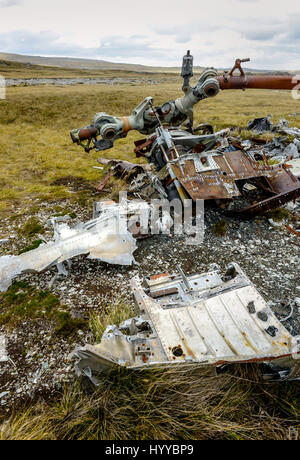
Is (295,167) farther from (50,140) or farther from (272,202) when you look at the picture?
(50,140)

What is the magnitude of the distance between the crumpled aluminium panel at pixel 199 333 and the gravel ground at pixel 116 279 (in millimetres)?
890

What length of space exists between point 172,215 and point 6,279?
3.42 m

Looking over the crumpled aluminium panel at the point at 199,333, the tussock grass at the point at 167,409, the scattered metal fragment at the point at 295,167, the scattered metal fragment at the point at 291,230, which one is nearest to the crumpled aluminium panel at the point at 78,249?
the crumpled aluminium panel at the point at 199,333

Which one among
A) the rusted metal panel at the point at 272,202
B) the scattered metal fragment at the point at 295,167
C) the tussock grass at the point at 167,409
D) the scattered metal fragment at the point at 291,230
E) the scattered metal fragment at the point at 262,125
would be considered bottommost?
the tussock grass at the point at 167,409

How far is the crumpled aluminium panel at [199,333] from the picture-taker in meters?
2.72

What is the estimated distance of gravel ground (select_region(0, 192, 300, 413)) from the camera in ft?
11.2

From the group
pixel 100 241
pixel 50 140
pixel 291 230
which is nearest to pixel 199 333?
pixel 100 241

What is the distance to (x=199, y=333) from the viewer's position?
3.12m

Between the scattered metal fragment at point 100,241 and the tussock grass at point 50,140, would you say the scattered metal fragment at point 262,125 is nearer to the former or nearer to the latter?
the tussock grass at point 50,140

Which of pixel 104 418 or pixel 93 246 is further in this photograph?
pixel 93 246

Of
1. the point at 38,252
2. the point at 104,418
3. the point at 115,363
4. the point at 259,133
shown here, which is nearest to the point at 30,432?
the point at 104,418

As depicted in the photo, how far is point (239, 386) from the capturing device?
10.3 ft

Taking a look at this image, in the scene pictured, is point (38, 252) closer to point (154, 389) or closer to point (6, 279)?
point (6, 279)

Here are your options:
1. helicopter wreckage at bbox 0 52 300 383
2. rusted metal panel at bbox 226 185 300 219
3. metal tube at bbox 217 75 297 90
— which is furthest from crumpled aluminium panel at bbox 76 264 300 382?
metal tube at bbox 217 75 297 90
